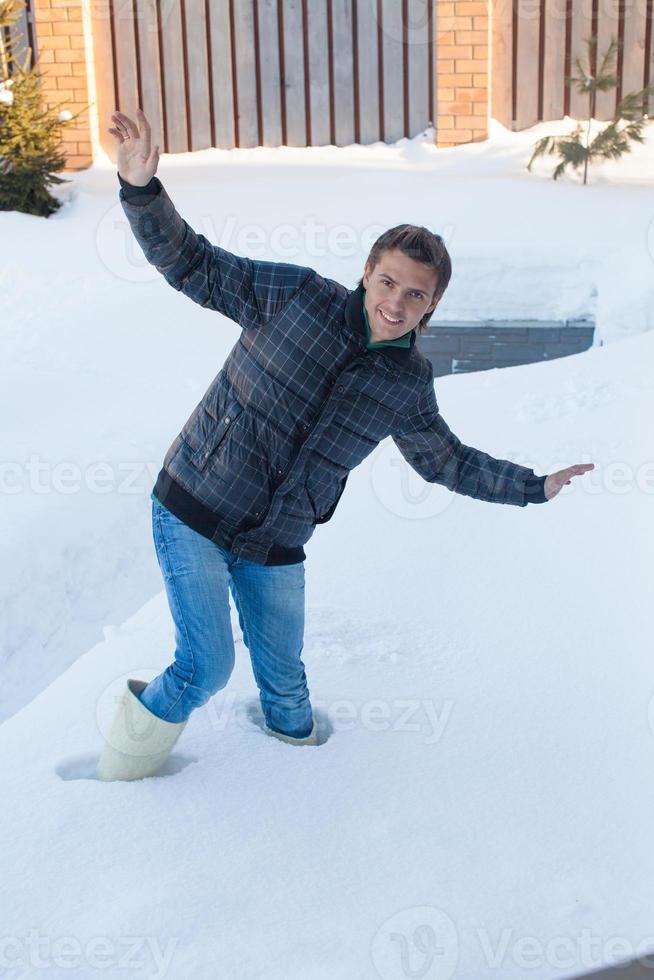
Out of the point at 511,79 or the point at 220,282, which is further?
the point at 511,79

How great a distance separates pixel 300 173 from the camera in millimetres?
8898

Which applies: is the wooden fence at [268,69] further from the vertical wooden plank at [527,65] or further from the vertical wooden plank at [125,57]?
the vertical wooden plank at [527,65]

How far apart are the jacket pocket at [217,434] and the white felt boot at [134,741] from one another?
579 millimetres

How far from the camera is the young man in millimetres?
2334

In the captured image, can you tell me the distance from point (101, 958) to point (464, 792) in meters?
0.95

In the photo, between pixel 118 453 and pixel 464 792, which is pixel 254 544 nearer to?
pixel 464 792

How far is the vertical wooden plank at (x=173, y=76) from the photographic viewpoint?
9.49 metres

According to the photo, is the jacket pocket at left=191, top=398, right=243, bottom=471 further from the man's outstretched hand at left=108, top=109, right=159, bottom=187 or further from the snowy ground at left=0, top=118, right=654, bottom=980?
the snowy ground at left=0, top=118, right=654, bottom=980

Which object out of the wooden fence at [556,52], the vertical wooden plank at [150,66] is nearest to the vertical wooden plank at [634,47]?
the wooden fence at [556,52]

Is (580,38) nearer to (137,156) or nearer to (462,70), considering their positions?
(462,70)

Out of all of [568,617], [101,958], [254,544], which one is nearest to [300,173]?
[568,617]

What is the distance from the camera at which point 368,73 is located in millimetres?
9336

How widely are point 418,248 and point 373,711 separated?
127 cm

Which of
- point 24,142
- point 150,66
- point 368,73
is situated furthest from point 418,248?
point 150,66
